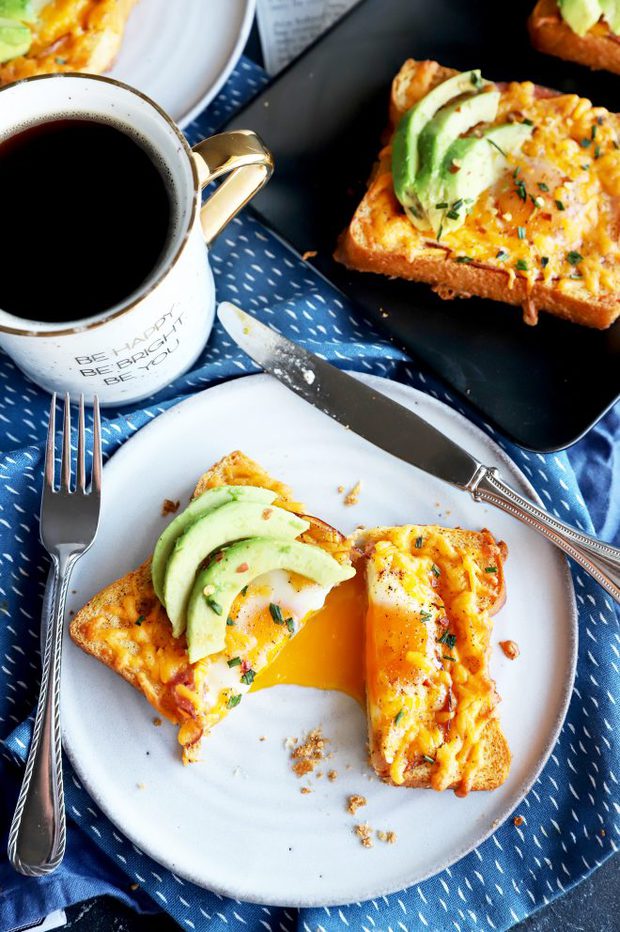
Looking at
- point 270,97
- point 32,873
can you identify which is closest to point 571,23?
point 270,97

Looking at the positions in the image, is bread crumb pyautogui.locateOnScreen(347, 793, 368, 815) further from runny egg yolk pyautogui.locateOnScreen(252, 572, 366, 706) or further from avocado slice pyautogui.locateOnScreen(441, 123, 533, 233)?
avocado slice pyautogui.locateOnScreen(441, 123, 533, 233)

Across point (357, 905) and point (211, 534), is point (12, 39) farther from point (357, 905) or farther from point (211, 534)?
point (357, 905)

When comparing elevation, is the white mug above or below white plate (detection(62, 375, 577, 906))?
above

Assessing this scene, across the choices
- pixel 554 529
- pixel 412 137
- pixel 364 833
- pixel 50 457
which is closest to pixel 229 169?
pixel 412 137

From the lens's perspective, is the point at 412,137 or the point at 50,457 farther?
the point at 412,137

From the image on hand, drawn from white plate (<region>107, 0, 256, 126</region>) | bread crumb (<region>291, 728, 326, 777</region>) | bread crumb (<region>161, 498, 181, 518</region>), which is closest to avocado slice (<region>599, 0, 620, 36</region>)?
white plate (<region>107, 0, 256, 126</region>)

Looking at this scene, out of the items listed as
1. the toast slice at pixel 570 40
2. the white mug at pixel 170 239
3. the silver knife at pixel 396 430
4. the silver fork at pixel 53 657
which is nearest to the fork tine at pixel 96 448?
the silver fork at pixel 53 657
